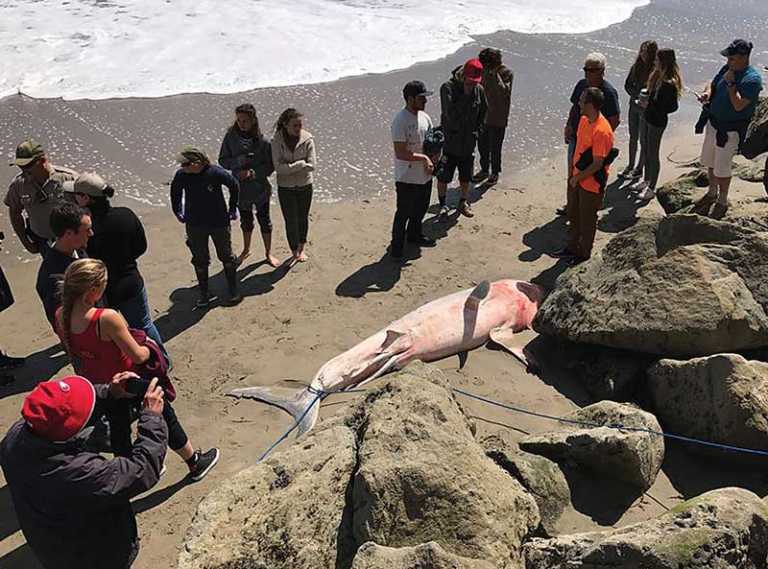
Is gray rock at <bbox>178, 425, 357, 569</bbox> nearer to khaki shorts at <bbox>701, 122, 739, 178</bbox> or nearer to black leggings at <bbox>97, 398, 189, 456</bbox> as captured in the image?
black leggings at <bbox>97, 398, 189, 456</bbox>

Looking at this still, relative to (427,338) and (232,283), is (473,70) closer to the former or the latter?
(427,338)

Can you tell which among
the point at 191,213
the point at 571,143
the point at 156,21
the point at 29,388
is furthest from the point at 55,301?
the point at 156,21

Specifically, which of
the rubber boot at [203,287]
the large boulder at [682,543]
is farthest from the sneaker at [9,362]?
the large boulder at [682,543]

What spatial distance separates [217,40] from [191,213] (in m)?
11.0

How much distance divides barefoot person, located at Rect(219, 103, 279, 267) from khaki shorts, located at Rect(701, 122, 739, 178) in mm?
5237

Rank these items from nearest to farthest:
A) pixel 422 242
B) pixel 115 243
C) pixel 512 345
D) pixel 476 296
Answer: pixel 115 243, pixel 512 345, pixel 476 296, pixel 422 242

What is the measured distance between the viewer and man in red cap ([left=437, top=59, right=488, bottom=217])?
865 cm


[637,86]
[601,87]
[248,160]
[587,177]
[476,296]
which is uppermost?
[601,87]

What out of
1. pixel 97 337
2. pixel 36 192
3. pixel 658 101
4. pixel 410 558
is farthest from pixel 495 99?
pixel 410 558

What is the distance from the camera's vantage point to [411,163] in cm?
808

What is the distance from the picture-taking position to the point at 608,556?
3463 mm

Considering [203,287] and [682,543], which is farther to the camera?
[203,287]

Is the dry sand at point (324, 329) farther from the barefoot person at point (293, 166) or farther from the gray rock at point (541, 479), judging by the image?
the barefoot person at point (293, 166)

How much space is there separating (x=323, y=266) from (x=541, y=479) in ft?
14.7
